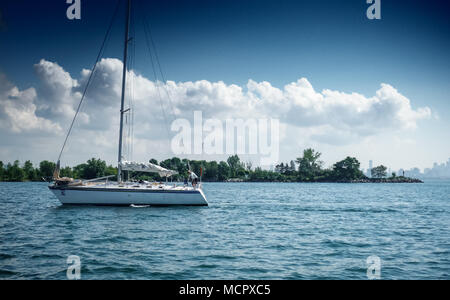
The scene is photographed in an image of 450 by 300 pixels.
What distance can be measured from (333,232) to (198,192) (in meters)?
16.0

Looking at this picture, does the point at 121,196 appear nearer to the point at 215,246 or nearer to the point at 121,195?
the point at 121,195

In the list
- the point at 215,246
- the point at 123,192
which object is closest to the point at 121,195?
the point at 123,192

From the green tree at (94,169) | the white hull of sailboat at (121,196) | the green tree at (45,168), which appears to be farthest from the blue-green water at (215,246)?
the green tree at (45,168)

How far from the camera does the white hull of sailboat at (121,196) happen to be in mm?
32469

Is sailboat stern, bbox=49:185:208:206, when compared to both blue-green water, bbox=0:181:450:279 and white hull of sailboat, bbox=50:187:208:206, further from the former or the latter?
blue-green water, bbox=0:181:450:279

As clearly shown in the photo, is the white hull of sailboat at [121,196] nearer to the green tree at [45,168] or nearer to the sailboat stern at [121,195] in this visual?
the sailboat stern at [121,195]

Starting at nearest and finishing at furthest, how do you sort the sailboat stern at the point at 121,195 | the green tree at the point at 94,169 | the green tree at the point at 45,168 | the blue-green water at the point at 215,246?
the blue-green water at the point at 215,246 < the sailboat stern at the point at 121,195 < the green tree at the point at 94,169 < the green tree at the point at 45,168

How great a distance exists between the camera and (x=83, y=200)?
3300 centimetres

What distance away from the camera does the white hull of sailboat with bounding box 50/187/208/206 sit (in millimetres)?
32469

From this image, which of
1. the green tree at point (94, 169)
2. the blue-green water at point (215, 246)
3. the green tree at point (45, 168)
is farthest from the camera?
the green tree at point (45, 168)

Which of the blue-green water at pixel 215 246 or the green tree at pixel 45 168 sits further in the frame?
the green tree at pixel 45 168

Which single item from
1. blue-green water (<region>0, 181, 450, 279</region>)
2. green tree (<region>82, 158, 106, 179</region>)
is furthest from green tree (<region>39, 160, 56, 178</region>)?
blue-green water (<region>0, 181, 450, 279</region>)

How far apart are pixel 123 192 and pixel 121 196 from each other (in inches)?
20.5
